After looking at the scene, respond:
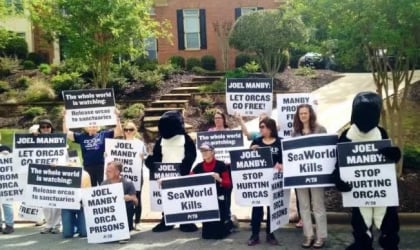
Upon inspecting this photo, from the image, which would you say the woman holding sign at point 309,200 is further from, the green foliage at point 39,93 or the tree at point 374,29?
the green foliage at point 39,93

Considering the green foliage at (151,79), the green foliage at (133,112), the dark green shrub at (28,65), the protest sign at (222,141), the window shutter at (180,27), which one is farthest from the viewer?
the window shutter at (180,27)

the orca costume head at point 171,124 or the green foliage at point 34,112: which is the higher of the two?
the orca costume head at point 171,124

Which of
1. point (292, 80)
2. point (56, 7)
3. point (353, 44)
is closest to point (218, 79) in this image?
point (292, 80)

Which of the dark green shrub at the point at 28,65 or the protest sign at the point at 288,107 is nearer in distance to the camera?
the protest sign at the point at 288,107

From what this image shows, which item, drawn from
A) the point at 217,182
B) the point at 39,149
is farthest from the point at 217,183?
the point at 39,149

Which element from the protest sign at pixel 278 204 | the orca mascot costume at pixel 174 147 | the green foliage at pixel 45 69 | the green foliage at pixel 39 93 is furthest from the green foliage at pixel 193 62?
the protest sign at pixel 278 204

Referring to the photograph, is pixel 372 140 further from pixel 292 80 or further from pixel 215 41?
pixel 215 41

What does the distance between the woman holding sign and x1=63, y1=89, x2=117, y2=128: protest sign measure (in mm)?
3302

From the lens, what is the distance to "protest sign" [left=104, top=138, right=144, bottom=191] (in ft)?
27.8

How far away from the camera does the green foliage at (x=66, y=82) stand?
68.6 feet

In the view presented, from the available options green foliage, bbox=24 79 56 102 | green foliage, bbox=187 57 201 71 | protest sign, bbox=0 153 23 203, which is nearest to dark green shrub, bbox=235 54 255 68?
green foliage, bbox=187 57 201 71

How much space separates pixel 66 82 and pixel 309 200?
15.5 metres

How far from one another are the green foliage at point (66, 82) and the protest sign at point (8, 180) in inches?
481

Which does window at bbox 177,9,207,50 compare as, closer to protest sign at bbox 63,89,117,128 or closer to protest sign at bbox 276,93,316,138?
protest sign at bbox 63,89,117,128
